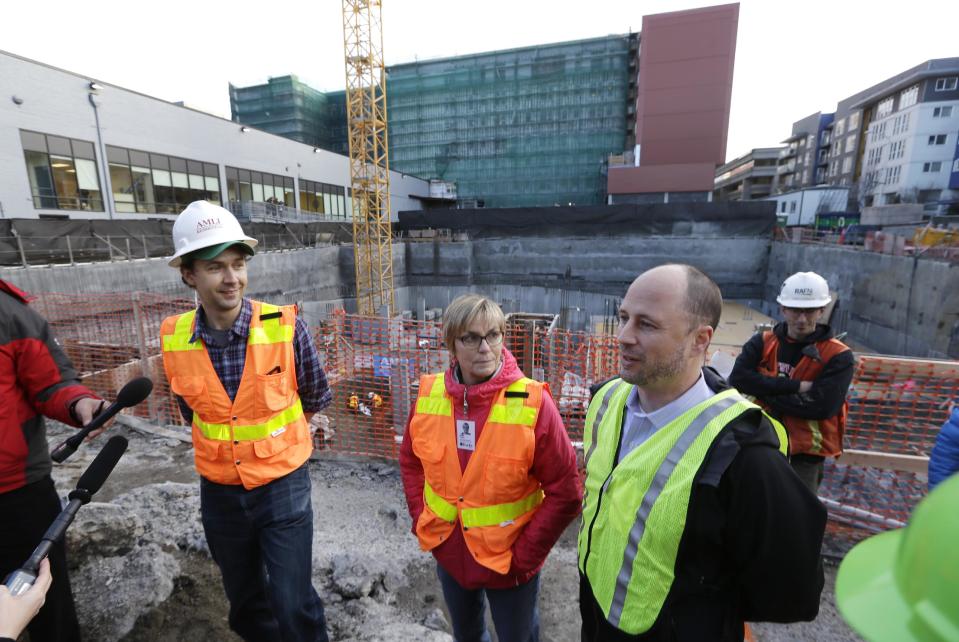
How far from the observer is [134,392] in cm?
197

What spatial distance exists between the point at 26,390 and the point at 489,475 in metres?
2.22

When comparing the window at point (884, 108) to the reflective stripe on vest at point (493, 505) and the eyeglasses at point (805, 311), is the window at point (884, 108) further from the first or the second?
the reflective stripe on vest at point (493, 505)

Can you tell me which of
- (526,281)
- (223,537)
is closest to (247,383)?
(223,537)

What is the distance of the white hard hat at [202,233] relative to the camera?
218cm

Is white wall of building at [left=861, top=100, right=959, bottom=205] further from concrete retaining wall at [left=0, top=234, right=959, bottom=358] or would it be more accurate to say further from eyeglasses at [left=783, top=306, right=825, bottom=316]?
eyeglasses at [left=783, top=306, right=825, bottom=316]

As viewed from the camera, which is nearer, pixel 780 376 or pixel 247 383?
pixel 247 383

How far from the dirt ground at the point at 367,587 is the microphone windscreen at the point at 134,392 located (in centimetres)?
163

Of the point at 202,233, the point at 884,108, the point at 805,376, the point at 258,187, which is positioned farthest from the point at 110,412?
the point at 884,108

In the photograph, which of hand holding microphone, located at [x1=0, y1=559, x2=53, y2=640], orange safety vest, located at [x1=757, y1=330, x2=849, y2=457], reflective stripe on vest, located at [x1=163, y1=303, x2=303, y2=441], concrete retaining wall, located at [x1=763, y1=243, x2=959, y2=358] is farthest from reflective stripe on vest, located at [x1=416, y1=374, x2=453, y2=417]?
concrete retaining wall, located at [x1=763, y1=243, x2=959, y2=358]

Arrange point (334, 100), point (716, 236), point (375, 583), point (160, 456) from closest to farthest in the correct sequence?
point (375, 583) → point (160, 456) → point (716, 236) → point (334, 100)

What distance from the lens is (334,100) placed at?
63.8 meters

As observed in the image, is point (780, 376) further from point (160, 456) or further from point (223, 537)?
point (160, 456)

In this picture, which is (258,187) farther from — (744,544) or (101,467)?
(744,544)

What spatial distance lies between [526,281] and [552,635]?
28.4 m
